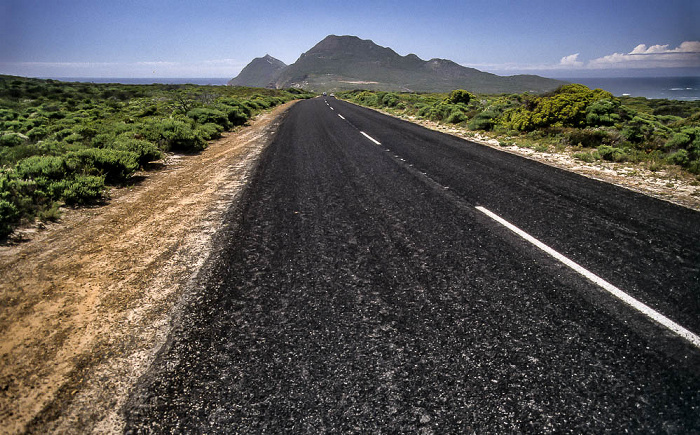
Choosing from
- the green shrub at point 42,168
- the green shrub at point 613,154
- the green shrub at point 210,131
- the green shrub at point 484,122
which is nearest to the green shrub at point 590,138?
the green shrub at point 613,154

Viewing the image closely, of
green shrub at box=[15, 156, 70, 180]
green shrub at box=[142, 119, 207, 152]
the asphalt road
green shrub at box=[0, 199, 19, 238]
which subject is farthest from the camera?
green shrub at box=[142, 119, 207, 152]

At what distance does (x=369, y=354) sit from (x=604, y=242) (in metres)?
3.55

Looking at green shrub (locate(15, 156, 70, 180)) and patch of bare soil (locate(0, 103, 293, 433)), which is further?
green shrub (locate(15, 156, 70, 180))

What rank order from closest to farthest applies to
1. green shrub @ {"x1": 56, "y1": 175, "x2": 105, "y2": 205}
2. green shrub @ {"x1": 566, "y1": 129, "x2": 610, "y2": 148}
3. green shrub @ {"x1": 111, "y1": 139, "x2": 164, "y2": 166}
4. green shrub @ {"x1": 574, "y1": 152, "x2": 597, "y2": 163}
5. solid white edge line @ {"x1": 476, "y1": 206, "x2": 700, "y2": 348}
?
solid white edge line @ {"x1": 476, "y1": 206, "x2": 700, "y2": 348} → green shrub @ {"x1": 56, "y1": 175, "x2": 105, "y2": 205} → green shrub @ {"x1": 111, "y1": 139, "x2": 164, "y2": 166} → green shrub @ {"x1": 574, "y1": 152, "x2": 597, "y2": 163} → green shrub @ {"x1": 566, "y1": 129, "x2": 610, "y2": 148}

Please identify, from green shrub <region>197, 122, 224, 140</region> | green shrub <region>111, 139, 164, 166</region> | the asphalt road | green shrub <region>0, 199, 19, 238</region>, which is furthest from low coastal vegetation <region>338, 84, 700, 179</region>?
green shrub <region>0, 199, 19, 238</region>

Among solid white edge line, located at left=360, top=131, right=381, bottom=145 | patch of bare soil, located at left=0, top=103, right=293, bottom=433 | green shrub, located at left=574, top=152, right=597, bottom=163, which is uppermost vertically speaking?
solid white edge line, located at left=360, top=131, right=381, bottom=145

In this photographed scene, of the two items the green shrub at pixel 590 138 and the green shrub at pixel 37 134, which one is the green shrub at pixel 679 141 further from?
the green shrub at pixel 37 134

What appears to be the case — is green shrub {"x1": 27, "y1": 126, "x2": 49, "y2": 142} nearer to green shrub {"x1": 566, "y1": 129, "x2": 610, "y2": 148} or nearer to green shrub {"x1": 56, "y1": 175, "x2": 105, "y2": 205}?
green shrub {"x1": 56, "y1": 175, "x2": 105, "y2": 205}

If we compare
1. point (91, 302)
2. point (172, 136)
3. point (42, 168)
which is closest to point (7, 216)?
point (42, 168)

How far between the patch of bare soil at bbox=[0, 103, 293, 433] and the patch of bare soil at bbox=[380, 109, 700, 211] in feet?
25.9

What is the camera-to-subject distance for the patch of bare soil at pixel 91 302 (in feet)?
7.34

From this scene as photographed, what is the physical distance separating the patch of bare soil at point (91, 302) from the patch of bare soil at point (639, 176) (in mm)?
7891

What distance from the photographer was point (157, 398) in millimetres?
2221

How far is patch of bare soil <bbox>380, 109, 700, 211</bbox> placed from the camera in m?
6.33
